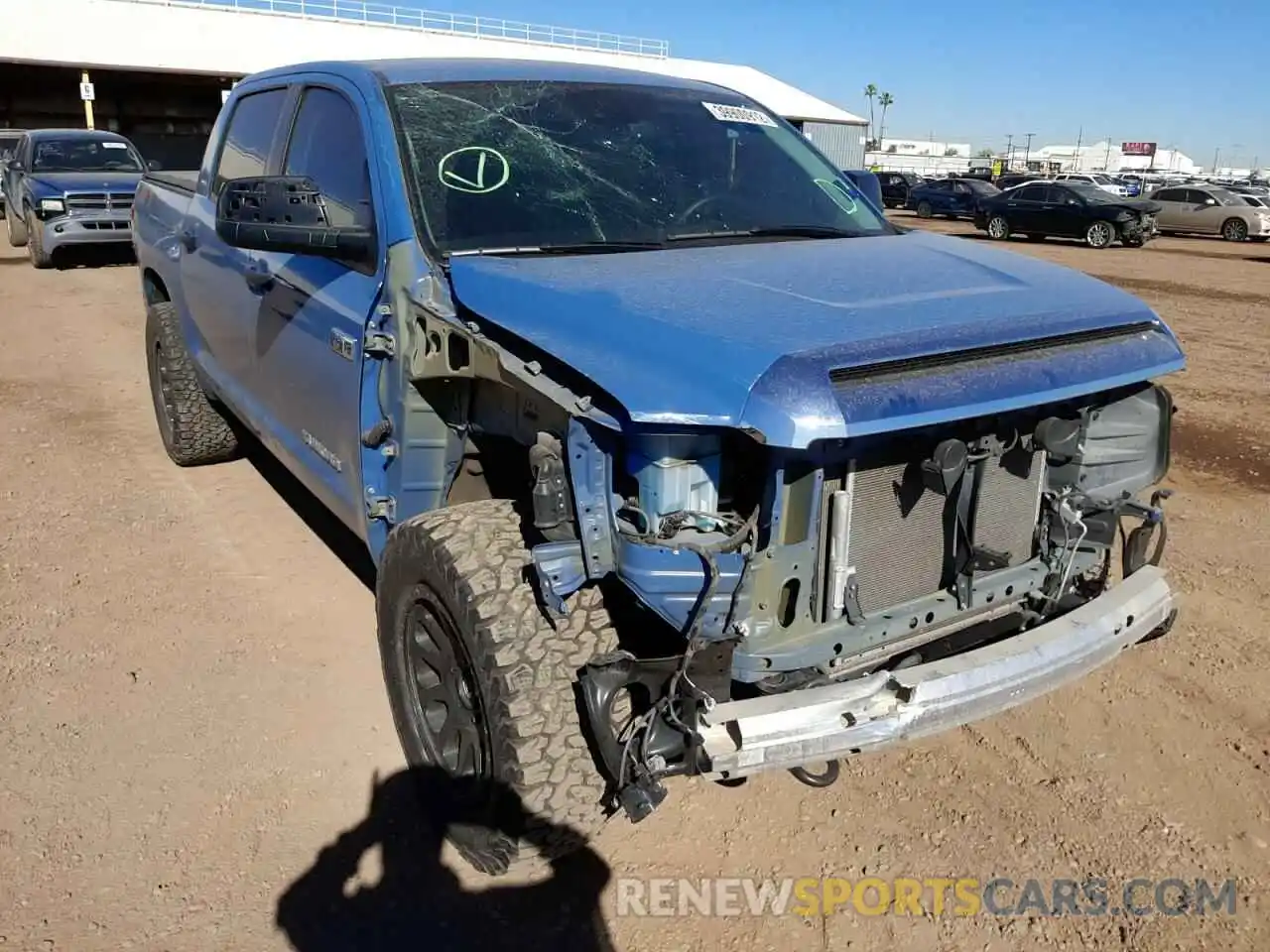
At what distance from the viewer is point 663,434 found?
2.11 m

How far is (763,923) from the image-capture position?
253 centimetres

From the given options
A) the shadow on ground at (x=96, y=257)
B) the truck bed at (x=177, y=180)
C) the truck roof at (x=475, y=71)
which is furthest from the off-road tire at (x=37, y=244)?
the truck roof at (x=475, y=71)

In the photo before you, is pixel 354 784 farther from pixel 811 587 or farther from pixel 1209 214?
pixel 1209 214

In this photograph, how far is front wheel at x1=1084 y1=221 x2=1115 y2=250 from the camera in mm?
21672

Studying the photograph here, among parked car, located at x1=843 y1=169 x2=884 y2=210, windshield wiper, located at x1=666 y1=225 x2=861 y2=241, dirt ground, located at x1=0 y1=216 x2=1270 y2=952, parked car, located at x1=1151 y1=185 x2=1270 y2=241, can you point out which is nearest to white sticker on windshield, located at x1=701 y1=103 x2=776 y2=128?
parked car, located at x1=843 y1=169 x2=884 y2=210

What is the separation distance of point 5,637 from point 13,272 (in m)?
11.3

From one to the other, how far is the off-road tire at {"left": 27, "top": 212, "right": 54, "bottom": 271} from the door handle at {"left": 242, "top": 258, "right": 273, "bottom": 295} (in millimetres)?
10812

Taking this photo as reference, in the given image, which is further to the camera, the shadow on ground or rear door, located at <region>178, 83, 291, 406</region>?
the shadow on ground

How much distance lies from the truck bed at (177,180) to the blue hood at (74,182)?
7.76 metres

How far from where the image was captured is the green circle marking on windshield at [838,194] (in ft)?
12.5

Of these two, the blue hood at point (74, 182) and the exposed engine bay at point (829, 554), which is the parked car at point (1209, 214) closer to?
the blue hood at point (74, 182)

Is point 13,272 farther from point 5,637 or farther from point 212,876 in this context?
point 212,876

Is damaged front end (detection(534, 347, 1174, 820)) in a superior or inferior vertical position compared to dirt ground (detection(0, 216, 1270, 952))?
superior

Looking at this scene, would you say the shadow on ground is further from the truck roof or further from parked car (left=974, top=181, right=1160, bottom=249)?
parked car (left=974, top=181, right=1160, bottom=249)
